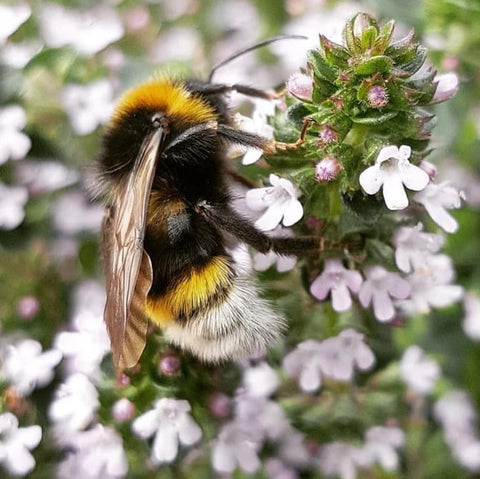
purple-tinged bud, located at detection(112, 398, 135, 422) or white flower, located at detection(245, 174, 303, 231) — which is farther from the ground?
white flower, located at detection(245, 174, 303, 231)

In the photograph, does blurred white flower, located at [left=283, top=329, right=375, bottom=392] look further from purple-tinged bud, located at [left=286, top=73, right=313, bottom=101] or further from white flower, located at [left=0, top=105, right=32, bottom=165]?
white flower, located at [left=0, top=105, right=32, bottom=165]

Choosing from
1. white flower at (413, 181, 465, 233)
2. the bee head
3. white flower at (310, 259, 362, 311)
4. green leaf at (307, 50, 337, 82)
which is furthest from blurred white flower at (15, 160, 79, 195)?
white flower at (413, 181, 465, 233)

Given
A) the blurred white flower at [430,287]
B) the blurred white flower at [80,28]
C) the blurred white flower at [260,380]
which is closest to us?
the blurred white flower at [430,287]

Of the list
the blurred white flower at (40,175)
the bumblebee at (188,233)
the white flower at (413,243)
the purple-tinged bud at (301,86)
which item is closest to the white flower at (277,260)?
the bumblebee at (188,233)

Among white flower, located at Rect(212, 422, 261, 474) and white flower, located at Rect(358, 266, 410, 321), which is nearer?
white flower, located at Rect(358, 266, 410, 321)

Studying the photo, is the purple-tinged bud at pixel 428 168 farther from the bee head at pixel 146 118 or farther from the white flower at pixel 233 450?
the white flower at pixel 233 450

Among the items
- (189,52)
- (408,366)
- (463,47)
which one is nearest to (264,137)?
(408,366)

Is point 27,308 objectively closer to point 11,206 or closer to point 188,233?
point 11,206
